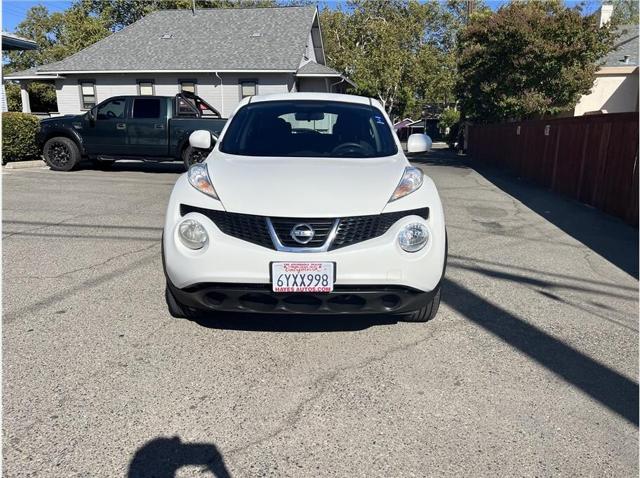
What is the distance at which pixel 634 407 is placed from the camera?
2.83m

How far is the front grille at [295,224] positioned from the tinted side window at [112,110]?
10251 mm

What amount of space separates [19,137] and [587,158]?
45.1 ft

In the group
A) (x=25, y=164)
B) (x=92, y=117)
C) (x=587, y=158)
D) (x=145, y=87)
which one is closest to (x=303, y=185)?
(x=587, y=158)

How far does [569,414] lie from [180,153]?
35.4 ft

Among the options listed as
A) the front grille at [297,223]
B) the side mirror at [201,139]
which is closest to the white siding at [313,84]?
the side mirror at [201,139]

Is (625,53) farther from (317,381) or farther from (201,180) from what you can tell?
(317,381)

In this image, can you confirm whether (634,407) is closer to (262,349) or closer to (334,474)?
(334,474)

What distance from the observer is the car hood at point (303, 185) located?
307cm

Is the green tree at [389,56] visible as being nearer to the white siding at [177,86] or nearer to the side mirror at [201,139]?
the white siding at [177,86]

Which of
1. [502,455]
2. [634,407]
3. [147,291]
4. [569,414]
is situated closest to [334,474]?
[502,455]

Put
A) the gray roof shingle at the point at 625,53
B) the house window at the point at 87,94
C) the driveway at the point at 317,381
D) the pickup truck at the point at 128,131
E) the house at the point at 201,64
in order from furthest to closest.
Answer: the gray roof shingle at the point at 625,53 < the house window at the point at 87,94 < the house at the point at 201,64 < the pickup truck at the point at 128,131 < the driveway at the point at 317,381

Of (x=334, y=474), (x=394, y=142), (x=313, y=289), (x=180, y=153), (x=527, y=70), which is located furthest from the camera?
(x=527, y=70)

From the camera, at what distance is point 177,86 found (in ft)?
73.6

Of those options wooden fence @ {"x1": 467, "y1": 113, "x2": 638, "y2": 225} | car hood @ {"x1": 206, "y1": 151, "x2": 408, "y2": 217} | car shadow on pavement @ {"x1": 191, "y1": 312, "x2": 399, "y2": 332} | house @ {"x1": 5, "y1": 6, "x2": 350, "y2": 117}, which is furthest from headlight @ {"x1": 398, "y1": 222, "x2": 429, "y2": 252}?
house @ {"x1": 5, "y1": 6, "x2": 350, "y2": 117}
